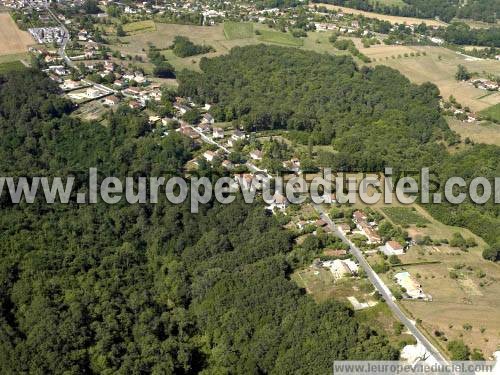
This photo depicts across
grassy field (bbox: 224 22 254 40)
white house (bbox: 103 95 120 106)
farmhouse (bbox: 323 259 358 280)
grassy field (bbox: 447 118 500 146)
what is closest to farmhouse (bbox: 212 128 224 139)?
white house (bbox: 103 95 120 106)

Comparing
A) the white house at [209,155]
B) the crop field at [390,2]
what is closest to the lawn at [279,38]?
the crop field at [390,2]

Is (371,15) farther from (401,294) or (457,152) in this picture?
(401,294)

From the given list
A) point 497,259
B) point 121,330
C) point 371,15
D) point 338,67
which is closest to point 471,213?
point 497,259

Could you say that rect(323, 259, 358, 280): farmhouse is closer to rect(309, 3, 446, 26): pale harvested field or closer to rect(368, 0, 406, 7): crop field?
rect(309, 3, 446, 26): pale harvested field

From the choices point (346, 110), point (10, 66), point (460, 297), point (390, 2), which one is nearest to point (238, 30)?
point (346, 110)

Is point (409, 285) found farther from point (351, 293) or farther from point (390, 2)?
point (390, 2)
